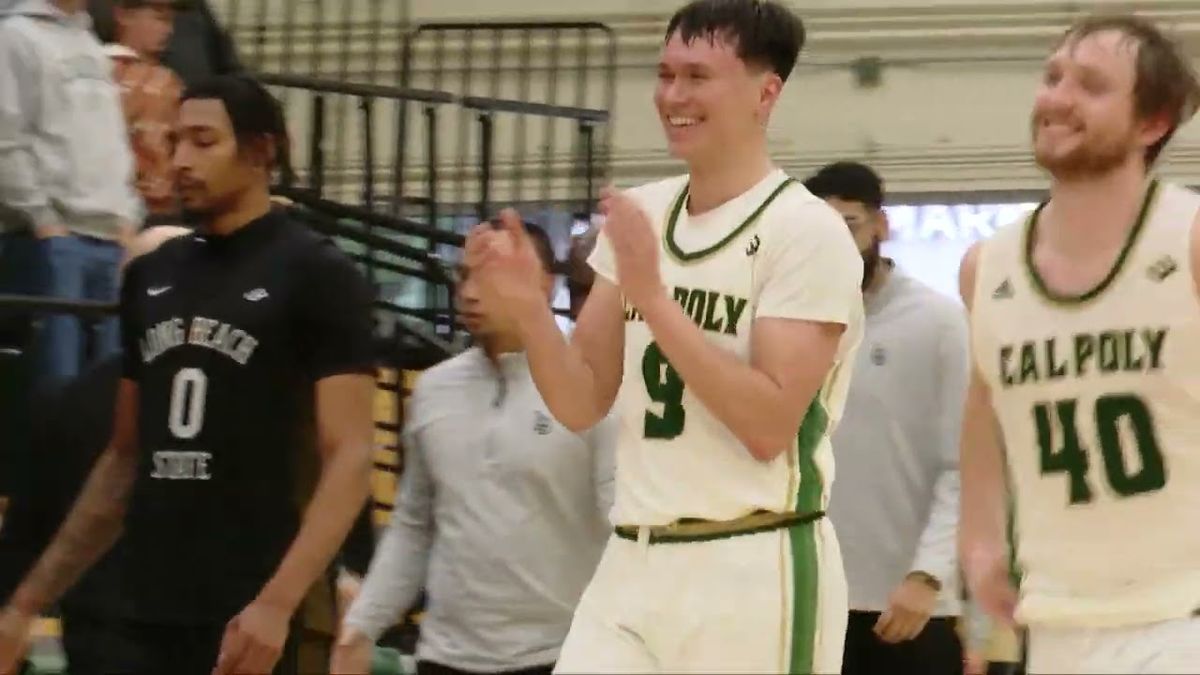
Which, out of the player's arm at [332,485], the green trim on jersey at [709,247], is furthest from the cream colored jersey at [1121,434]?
the player's arm at [332,485]

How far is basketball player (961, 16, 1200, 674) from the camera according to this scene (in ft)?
10.6

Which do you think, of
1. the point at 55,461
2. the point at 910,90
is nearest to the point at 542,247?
the point at 55,461

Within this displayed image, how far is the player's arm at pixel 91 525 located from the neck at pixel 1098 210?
194 cm

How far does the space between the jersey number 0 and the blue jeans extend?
1735 mm

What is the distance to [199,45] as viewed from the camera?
367 inches

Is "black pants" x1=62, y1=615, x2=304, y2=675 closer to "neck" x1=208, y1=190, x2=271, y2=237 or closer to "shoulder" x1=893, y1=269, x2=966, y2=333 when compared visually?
"neck" x1=208, y1=190, x2=271, y2=237

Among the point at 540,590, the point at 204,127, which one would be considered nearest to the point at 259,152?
the point at 204,127

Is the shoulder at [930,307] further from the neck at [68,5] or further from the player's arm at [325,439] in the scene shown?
the neck at [68,5]

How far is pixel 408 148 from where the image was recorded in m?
10.5

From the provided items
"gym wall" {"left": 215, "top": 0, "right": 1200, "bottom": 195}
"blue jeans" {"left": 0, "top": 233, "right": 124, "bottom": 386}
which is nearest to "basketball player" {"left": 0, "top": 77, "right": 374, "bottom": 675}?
"blue jeans" {"left": 0, "top": 233, "right": 124, "bottom": 386}

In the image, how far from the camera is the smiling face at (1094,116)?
11.0 feet

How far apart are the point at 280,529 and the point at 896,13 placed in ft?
22.2

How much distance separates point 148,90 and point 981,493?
437cm

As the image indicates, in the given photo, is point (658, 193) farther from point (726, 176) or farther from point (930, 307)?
point (930, 307)
